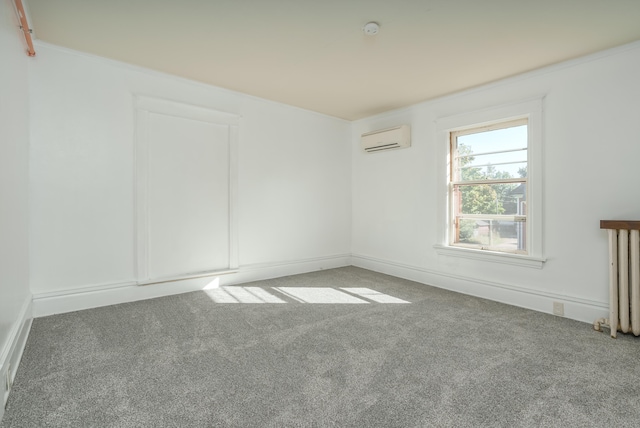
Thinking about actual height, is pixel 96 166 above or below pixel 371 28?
below

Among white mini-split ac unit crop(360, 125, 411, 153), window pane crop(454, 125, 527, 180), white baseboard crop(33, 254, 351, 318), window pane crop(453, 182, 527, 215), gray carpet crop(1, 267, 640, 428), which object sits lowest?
gray carpet crop(1, 267, 640, 428)

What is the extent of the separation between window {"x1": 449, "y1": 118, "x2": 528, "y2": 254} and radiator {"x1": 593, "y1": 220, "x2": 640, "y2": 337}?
2.69ft

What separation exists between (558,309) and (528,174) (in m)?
1.40

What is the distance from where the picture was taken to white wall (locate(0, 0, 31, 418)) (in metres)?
1.93

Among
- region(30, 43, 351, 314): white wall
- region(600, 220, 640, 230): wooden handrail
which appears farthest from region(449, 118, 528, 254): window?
region(30, 43, 351, 314): white wall

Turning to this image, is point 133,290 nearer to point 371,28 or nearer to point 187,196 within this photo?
point 187,196

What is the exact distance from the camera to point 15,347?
206 cm

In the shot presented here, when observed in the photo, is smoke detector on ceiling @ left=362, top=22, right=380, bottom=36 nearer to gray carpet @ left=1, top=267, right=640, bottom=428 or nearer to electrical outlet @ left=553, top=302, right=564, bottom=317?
gray carpet @ left=1, top=267, right=640, bottom=428

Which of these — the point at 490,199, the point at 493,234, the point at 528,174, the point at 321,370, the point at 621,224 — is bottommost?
the point at 321,370

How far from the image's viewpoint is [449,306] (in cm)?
336

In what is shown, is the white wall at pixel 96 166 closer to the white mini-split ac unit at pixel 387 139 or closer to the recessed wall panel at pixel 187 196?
the recessed wall panel at pixel 187 196

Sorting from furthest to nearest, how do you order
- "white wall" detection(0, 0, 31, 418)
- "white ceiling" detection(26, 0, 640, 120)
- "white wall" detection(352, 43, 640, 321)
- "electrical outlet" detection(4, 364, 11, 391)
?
"white wall" detection(352, 43, 640, 321) → "white ceiling" detection(26, 0, 640, 120) → "white wall" detection(0, 0, 31, 418) → "electrical outlet" detection(4, 364, 11, 391)

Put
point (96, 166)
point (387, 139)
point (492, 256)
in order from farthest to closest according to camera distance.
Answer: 1. point (387, 139)
2. point (492, 256)
3. point (96, 166)

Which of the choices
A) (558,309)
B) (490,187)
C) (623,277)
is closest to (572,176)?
(490,187)
